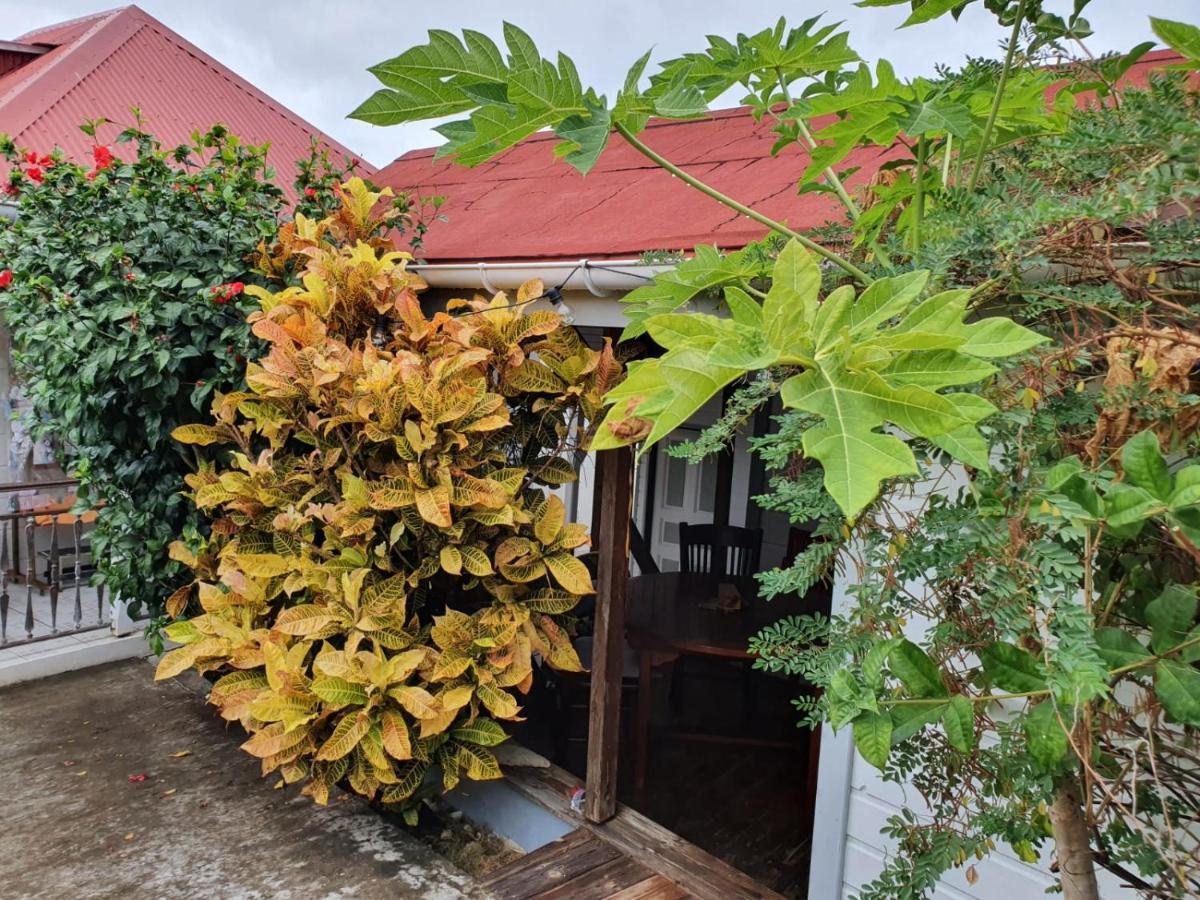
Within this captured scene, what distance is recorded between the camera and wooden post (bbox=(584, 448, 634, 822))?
357 centimetres

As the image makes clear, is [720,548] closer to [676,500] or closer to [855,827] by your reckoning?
[676,500]

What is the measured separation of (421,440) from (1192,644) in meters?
2.69

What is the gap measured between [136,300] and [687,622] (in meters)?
3.36

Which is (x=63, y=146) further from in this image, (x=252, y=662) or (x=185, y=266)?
(x=252, y=662)

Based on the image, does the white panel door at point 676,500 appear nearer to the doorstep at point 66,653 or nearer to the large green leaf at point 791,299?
the doorstep at point 66,653

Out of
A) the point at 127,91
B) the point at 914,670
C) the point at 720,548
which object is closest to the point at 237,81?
the point at 127,91

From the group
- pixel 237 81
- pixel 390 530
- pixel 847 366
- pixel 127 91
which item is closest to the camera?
pixel 847 366

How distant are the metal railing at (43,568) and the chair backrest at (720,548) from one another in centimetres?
390

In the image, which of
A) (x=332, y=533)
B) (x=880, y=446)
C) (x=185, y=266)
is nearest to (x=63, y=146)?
(x=185, y=266)

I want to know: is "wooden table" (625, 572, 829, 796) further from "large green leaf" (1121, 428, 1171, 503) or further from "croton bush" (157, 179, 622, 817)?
"large green leaf" (1121, 428, 1171, 503)

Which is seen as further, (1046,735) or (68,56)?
(68,56)

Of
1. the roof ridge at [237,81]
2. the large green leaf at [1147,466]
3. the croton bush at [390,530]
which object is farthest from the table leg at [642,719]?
the roof ridge at [237,81]

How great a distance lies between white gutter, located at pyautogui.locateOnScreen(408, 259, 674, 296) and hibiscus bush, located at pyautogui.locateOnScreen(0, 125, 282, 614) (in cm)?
95

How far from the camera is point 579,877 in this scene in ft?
10.5
